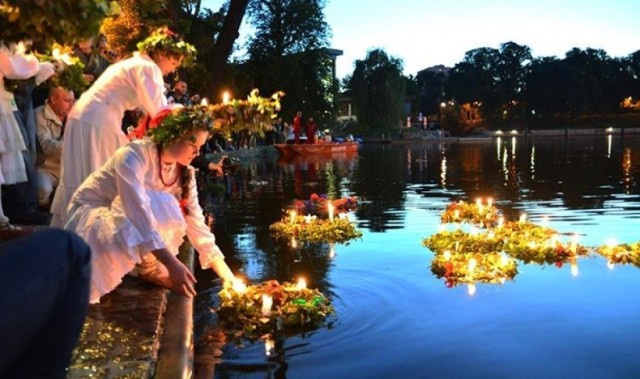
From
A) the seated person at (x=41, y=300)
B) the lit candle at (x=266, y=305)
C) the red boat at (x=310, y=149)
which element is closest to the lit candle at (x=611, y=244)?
the lit candle at (x=266, y=305)

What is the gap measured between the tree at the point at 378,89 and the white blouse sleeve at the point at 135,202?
6049cm

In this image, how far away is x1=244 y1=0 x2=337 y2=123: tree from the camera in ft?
159

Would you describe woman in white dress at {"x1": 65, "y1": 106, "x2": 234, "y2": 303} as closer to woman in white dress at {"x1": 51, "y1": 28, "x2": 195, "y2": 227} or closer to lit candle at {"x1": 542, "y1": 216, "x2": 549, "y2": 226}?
woman in white dress at {"x1": 51, "y1": 28, "x2": 195, "y2": 227}

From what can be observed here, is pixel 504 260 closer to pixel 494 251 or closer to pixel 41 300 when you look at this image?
pixel 494 251

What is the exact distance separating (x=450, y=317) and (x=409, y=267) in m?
1.90

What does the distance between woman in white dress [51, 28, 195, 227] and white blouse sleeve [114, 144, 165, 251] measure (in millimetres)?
1362

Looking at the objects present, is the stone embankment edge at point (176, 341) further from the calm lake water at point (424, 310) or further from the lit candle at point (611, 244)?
the lit candle at point (611, 244)

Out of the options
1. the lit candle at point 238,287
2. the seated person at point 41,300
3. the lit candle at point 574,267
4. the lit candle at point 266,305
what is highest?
the seated person at point 41,300

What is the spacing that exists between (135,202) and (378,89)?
202 ft

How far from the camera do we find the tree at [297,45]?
4853cm

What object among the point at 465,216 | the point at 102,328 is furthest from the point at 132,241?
the point at 465,216

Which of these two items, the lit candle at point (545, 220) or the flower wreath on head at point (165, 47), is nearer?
the flower wreath on head at point (165, 47)

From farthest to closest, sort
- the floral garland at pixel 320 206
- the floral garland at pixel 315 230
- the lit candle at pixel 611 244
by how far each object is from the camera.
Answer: the floral garland at pixel 320 206 < the floral garland at pixel 315 230 < the lit candle at pixel 611 244

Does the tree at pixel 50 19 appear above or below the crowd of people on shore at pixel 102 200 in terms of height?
above
